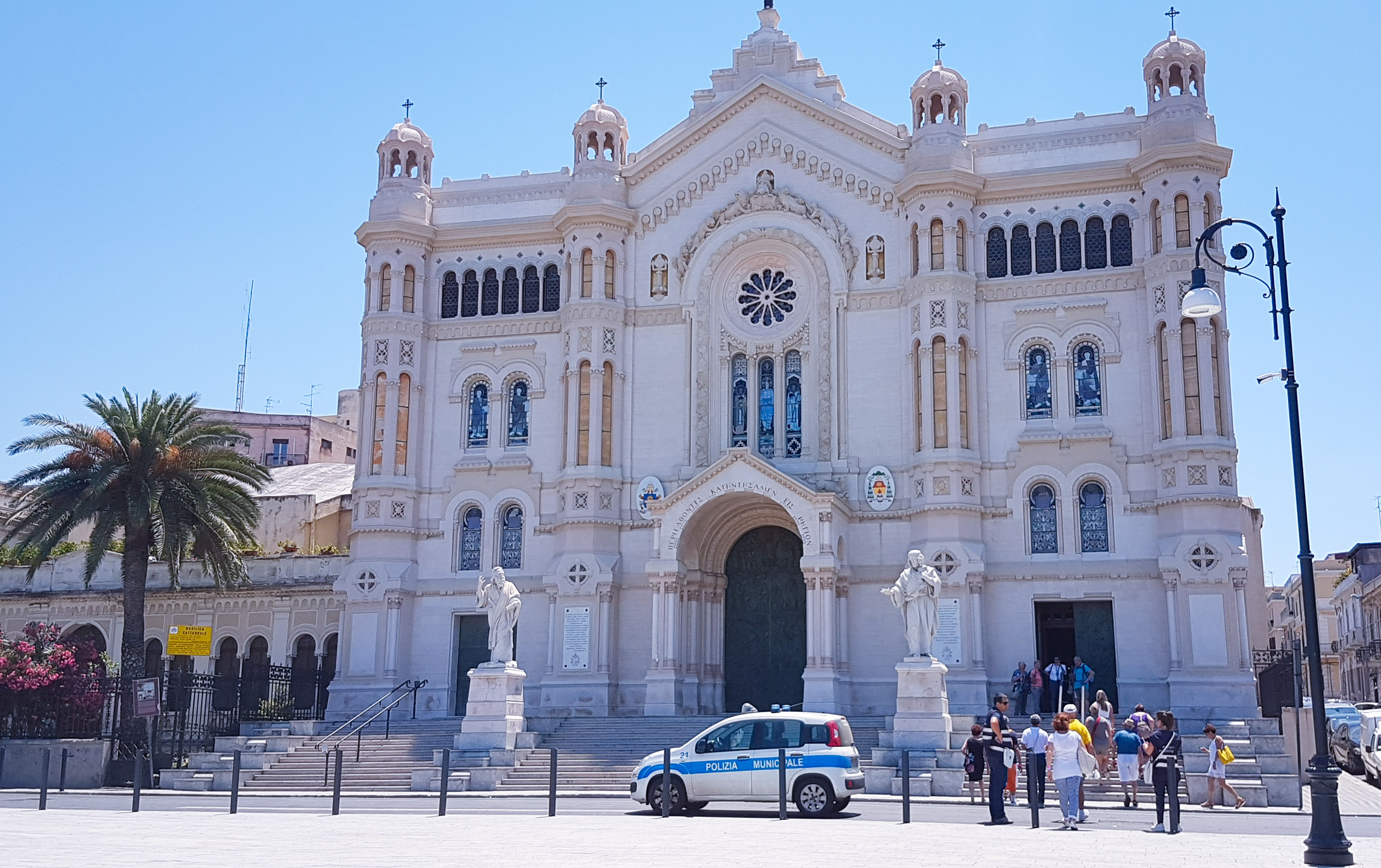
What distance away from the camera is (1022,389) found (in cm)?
3850

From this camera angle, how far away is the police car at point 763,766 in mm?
22594

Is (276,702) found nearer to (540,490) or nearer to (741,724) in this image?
(540,490)

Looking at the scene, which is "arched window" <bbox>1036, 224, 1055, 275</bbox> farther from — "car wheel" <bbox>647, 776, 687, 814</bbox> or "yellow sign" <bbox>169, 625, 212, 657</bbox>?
"yellow sign" <bbox>169, 625, 212, 657</bbox>

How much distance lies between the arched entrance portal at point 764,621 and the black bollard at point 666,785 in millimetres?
16488

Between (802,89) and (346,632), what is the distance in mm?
20800

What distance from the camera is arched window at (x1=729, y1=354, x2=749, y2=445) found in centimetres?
4062

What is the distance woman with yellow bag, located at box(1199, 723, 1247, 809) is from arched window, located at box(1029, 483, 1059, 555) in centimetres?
1219

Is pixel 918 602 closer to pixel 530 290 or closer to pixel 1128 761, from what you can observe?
pixel 1128 761

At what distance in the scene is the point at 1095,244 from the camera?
38.9m

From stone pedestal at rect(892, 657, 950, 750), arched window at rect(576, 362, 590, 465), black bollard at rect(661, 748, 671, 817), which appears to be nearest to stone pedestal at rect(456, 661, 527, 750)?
arched window at rect(576, 362, 590, 465)

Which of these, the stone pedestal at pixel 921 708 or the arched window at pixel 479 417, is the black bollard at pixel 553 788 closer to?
the stone pedestal at pixel 921 708

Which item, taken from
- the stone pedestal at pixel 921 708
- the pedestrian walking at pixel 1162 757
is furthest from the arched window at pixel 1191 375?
the pedestrian walking at pixel 1162 757

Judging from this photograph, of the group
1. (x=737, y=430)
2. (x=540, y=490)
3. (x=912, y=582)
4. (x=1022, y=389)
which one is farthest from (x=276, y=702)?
(x=1022, y=389)

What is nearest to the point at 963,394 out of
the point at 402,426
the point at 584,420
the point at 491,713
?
the point at 584,420
